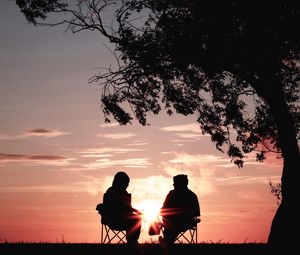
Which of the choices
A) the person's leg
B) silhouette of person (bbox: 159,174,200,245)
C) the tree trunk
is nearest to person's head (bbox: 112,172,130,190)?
the person's leg

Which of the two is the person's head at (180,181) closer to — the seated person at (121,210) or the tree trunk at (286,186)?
the seated person at (121,210)

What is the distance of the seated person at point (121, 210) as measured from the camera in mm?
11664

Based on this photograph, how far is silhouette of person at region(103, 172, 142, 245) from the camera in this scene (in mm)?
11656

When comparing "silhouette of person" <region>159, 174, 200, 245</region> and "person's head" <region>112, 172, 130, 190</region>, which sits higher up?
"person's head" <region>112, 172, 130, 190</region>

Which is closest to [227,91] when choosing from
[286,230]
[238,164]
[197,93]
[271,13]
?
[197,93]

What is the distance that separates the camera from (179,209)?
38.8ft

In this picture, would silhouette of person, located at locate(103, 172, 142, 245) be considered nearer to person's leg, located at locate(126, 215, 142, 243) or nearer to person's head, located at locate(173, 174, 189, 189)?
person's leg, located at locate(126, 215, 142, 243)

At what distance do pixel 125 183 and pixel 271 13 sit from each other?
18.5ft

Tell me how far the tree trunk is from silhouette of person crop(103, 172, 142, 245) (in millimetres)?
3654

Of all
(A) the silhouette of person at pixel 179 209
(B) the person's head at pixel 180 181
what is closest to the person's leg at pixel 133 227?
(A) the silhouette of person at pixel 179 209

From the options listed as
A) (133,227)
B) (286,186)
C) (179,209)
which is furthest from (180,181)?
(286,186)

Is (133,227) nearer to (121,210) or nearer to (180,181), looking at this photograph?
(121,210)

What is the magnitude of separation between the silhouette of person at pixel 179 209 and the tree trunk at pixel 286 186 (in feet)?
7.77

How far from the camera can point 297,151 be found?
13.2 meters
